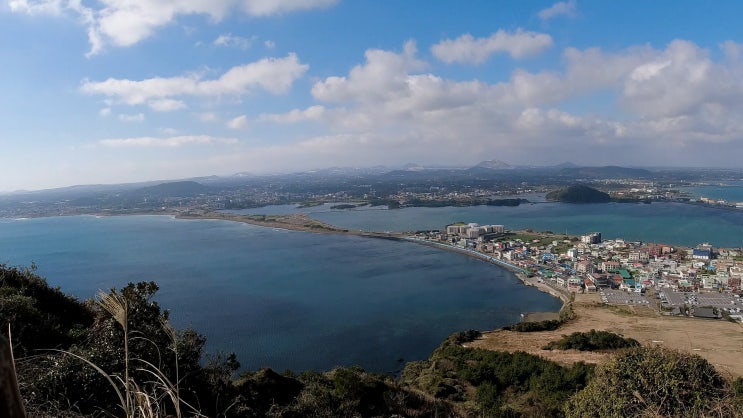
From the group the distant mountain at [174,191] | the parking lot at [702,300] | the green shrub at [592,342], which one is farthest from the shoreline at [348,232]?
the distant mountain at [174,191]

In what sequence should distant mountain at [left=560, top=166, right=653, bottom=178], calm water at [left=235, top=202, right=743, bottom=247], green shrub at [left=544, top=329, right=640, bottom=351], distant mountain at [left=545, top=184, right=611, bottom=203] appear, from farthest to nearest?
1. distant mountain at [left=560, top=166, right=653, bottom=178]
2. distant mountain at [left=545, top=184, right=611, bottom=203]
3. calm water at [left=235, top=202, right=743, bottom=247]
4. green shrub at [left=544, top=329, right=640, bottom=351]

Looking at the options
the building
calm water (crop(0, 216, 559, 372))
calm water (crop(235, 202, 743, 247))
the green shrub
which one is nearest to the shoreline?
calm water (crop(0, 216, 559, 372))

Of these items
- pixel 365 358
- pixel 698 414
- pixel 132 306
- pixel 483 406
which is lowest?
pixel 365 358

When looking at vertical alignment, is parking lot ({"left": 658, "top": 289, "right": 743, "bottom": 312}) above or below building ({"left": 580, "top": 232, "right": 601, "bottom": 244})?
below

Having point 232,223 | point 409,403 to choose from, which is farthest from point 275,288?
point 232,223

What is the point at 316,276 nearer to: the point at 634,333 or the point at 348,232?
the point at 348,232

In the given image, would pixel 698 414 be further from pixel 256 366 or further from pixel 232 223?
pixel 232 223

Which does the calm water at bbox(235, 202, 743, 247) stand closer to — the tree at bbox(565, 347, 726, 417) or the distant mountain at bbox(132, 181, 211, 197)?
the tree at bbox(565, 347, 726, 417)
